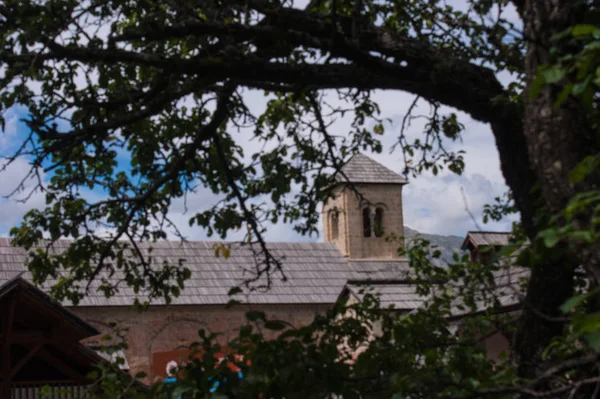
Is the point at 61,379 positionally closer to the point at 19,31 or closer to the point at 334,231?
the point at 19,31

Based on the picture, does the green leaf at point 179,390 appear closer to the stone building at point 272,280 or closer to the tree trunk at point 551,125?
the tree trunk at point 551,125

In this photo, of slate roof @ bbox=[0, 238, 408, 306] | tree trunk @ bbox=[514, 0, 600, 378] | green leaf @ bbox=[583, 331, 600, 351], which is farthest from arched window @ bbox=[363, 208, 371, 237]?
green leaf @ bbox=[583, 331, 600, 351]

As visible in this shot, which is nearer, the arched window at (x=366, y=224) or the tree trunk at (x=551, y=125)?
the tree trunk at (x=551, y=125)

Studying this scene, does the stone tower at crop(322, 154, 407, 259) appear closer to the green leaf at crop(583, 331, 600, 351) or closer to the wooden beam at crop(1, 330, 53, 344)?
the wooden beam at crop(1, 330, 53, 344)

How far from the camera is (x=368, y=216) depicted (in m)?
37.3

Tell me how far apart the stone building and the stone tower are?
0.14 feet

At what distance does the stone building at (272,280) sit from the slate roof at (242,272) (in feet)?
0.11

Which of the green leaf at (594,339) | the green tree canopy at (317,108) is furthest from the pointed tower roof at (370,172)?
the green leaf at (594,339)

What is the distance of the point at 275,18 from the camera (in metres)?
4.65

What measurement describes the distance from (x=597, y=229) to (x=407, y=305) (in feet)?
77.2

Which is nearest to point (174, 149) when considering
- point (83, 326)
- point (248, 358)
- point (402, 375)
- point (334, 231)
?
point (248, 358)

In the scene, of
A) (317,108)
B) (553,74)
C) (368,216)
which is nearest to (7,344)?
(317,108)

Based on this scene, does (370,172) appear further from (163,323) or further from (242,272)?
(163,323)

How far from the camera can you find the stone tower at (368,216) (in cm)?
3572
